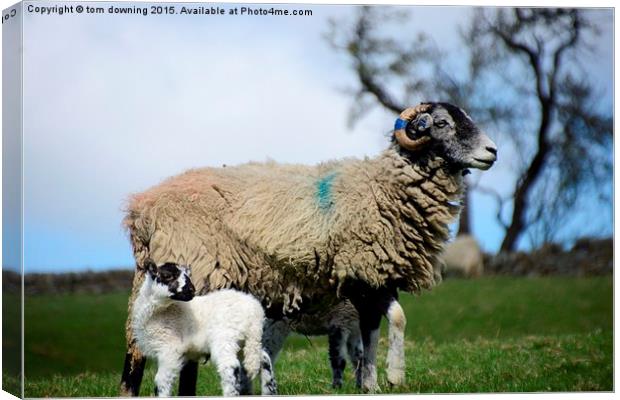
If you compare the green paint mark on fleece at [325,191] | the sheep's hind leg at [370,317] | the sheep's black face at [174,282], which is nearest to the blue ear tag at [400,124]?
the green paint mark on fleece at [325,191]

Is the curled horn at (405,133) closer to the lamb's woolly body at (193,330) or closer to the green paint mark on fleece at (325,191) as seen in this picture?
the green paint mark on fleece at (325,191)

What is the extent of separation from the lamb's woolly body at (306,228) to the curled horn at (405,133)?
0.40ft

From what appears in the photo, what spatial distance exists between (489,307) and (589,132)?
3198mm

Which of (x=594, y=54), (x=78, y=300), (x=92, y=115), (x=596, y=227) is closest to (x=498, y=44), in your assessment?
(x=594, y=54)

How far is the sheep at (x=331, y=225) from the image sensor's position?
10.6 meters

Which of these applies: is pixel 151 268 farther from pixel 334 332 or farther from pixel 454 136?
pixel 454 136

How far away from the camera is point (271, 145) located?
1182cm

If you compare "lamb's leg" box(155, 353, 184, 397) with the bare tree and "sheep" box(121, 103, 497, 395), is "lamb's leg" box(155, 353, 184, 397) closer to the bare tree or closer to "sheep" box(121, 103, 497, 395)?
"sheep" box(121, 103, 497, 395)

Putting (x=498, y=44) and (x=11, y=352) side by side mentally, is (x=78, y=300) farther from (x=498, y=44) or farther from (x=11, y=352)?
(x=498, y=44)

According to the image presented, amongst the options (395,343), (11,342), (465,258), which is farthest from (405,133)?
(465,258)

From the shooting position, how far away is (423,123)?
1081 centimetres

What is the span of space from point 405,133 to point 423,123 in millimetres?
179

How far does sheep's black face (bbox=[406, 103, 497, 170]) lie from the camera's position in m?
10.7

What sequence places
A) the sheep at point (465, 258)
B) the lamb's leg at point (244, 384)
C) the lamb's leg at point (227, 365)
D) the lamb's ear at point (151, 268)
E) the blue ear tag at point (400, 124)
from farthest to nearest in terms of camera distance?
the sheep at point (465, 258) → the blue ear tag at point (400, 124) → the lamb's leg at point (244, 384) → the lamb's ear at point (151, 268) → the lamb's leg at point (227, 365)
